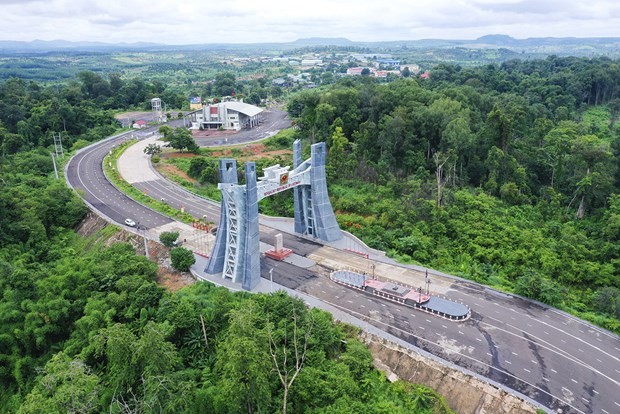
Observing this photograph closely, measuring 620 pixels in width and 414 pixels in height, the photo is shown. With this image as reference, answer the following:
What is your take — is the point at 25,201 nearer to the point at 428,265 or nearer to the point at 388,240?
the point at 388,240

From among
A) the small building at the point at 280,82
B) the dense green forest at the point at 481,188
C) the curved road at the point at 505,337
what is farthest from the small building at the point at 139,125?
the small building at the point at 280,82

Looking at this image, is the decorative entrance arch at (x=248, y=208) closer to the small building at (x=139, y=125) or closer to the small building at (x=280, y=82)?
the small building at (x=139, y=125)

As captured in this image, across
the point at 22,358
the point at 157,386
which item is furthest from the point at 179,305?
the point at 22,358

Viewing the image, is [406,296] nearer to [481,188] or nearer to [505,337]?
[505,337]

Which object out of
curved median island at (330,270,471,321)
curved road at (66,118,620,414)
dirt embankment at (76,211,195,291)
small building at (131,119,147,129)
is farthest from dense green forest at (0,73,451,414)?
small building at (131,119,147,129)

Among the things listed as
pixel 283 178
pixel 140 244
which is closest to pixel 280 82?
pixel 140 244

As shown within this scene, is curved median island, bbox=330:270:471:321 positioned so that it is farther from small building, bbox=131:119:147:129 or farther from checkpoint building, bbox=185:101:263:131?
small building, bbox=131:119:147:129
